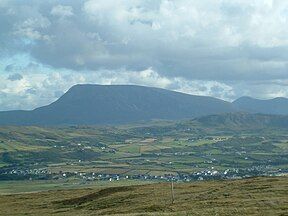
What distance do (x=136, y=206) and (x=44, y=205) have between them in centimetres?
2661

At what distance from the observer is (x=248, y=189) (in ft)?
264

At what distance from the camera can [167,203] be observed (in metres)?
71.4

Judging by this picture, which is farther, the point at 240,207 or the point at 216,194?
the point at 216,194

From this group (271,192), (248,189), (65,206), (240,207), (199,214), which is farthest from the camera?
(65,206)

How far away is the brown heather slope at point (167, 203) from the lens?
195 feet

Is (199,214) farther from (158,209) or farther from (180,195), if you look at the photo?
(180,195)

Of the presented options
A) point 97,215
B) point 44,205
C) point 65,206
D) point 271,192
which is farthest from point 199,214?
point 44,205

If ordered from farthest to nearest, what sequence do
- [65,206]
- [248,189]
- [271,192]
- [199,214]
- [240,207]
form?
1. [65,206]
2. [248,189]
3. [271,192]
4. [240,207]
5. [199,214]

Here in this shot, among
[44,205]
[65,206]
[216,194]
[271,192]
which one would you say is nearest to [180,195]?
[216,194]

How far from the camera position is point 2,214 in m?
82.3

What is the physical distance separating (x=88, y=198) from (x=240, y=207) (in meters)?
38.7

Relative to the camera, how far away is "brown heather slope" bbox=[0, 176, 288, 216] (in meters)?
59.6

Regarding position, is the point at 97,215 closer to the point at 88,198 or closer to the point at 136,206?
the point at 136,206

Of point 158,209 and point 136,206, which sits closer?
point 158,209
